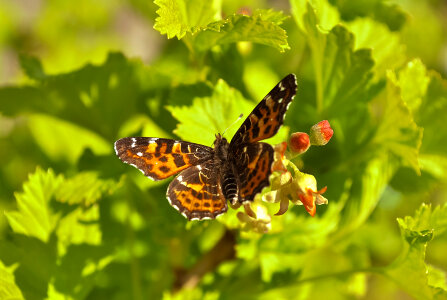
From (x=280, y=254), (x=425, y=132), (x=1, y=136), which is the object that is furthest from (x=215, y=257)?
(x=1, y=136)

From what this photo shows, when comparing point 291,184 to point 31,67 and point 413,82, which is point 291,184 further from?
point 31,67

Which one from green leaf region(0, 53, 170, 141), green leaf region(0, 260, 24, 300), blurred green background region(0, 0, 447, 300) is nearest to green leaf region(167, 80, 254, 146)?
blurred green background region(0, 0, 447, 300)

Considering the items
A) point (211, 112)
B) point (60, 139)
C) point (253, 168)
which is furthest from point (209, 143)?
point (60, 139)

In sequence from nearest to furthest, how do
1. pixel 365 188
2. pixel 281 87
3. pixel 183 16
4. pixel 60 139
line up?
pixel 281 87, pixel 183 16, pixel 365 188, pixel 60 139

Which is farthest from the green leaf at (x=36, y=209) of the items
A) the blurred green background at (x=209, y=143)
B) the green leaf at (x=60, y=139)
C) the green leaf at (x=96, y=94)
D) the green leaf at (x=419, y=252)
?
the green leaf at (x=419, y=252)

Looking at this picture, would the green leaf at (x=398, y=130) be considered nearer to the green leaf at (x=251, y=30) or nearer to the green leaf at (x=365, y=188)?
the green leaf at (x=365, y=188)

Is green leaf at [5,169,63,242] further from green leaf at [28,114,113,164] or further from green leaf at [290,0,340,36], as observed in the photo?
green leaf at [290,0,340,36]
